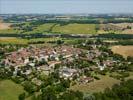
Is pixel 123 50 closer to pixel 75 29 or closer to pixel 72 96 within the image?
pixel 72 96

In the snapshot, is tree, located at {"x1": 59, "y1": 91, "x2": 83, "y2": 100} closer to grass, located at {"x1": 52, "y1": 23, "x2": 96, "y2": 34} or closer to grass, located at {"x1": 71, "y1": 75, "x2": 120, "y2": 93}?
grass, located at {"x1": 71, "y1": 75, "x2": 120, "y2": 93}

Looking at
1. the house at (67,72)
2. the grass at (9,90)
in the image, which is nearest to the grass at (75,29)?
the house at (67,72)

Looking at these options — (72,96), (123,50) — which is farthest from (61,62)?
(72,96)

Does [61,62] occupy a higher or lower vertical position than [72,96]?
lower

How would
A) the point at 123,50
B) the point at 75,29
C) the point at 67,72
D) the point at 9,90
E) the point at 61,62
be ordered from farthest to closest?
the point at 75,29
the point at 123,50
the point at 61,62
the point at 67,72
the point at 9,90

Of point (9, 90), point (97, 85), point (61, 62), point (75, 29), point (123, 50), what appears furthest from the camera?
point (75, 29)

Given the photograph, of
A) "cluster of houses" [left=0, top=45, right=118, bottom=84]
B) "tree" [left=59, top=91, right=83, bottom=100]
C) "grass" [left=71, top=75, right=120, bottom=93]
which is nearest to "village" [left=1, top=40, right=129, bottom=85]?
"cluster of houses" [left=0, top=45, right=118, bottom=84]

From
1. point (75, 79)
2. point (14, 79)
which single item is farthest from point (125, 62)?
point (14, 79)
